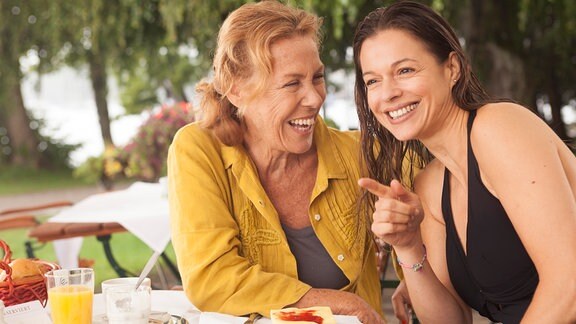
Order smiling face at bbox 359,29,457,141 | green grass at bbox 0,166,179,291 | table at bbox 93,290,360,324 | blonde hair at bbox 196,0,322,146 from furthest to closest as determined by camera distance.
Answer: green grass at bbox 0,166,179,291
blonde hair at bbox 196,0,322,146
smiling face at bbox 359,29,457,141
table at bbox 93,290,360,324

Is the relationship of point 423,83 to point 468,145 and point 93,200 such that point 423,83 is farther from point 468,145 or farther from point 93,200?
point 93,200

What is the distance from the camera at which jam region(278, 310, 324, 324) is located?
78.7 inches

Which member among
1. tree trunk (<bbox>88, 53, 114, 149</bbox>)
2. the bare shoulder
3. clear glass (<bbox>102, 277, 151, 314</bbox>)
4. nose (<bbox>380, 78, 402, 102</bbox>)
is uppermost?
nose (<bbox>380, 78, 402, 102</bbox>)

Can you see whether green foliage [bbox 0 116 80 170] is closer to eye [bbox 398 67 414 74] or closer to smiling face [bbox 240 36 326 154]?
smiling face [bbox 240 36 326 154]

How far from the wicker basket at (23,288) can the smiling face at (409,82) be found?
102 cm

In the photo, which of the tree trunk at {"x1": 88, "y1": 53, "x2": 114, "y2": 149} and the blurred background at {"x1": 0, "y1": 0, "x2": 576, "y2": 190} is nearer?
the blurred background at {"x1": 0, "y1": 0, "x2": 576, "y2": 190}

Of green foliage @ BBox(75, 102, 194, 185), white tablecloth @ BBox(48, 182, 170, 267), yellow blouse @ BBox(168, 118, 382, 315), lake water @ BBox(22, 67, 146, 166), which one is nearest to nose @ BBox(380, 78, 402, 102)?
yellow blouse @ BBox(168, 118, 382, 315)

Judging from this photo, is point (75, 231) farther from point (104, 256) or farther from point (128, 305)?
→ point (104, 256)

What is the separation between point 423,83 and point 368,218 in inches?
23.4

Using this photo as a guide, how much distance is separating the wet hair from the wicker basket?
3.33 feet

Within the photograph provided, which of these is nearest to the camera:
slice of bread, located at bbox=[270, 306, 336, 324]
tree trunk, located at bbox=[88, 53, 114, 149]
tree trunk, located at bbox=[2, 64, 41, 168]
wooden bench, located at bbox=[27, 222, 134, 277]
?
slice of bread, located at bbox=[270, 306, 336, 324]

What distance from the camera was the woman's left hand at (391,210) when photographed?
7.35 ft

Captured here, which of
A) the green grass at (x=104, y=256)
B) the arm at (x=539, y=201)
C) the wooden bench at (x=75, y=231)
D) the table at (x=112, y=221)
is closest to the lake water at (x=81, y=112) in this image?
the green grass at (x=104, y=256)

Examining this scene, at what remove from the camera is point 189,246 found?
2.52 m
